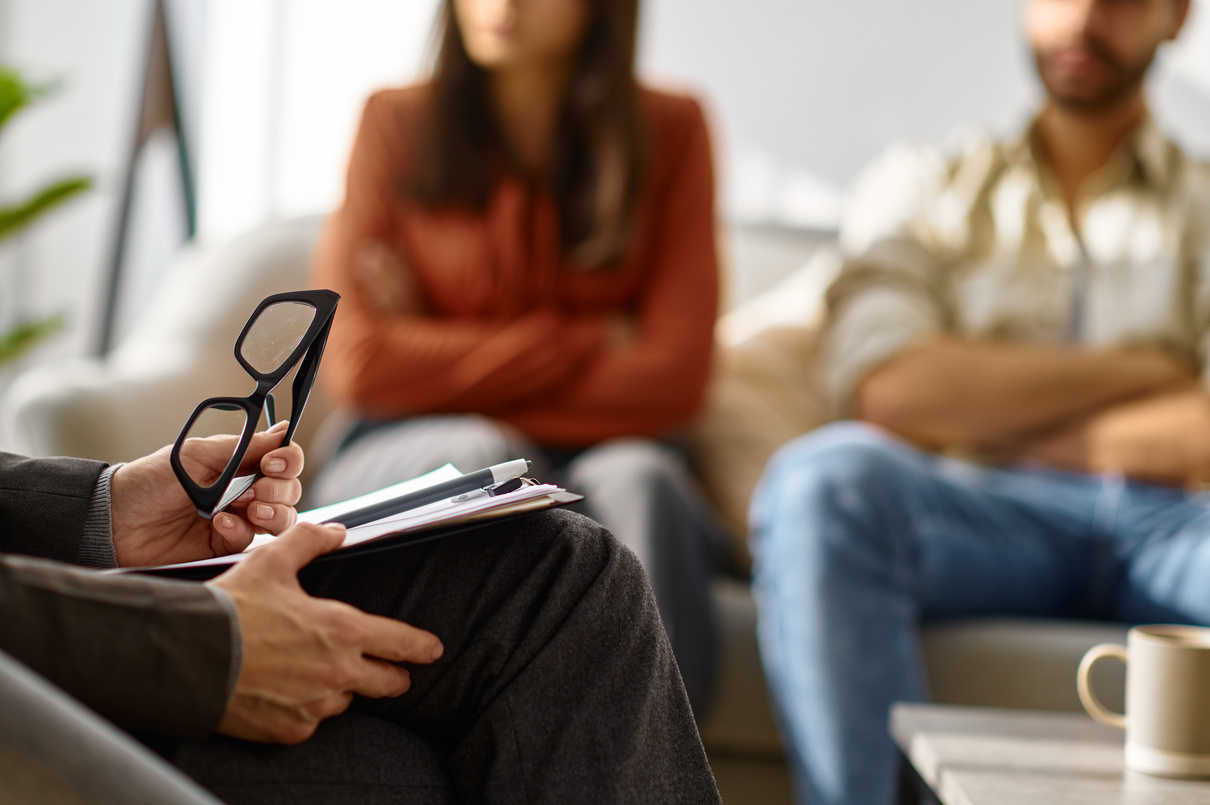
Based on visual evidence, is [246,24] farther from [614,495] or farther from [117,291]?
[614,495]

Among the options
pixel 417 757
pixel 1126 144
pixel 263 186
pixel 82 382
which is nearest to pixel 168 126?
pixel 263 186

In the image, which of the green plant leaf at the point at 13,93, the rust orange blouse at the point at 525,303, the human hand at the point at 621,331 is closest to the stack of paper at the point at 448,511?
the rust orange blouse at the point at 525,303

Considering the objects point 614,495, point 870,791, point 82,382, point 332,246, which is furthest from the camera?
point 332,246

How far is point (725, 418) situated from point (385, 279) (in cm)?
56

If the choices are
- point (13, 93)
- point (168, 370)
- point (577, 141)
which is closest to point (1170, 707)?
point (577, 141)

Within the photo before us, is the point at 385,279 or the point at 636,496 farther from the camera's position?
the point at 385,279

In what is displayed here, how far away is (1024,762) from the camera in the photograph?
76cm

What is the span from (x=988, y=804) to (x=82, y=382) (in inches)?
48.3

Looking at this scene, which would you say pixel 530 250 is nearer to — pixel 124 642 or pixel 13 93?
pixel 13 93

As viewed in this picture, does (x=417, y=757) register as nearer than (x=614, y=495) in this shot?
Yes

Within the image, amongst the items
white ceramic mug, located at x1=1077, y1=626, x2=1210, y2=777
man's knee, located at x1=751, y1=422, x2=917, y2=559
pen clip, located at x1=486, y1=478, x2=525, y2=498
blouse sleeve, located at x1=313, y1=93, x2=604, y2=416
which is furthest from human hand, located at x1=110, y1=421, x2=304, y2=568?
blouse sleeve, located at x1=313, y1=93, x2=604, y2=416

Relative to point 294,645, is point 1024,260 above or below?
below

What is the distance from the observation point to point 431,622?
2.08 ft

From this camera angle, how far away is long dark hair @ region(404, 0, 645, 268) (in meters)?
1.68
